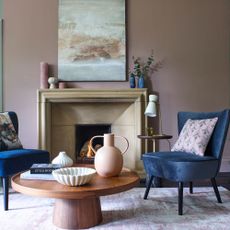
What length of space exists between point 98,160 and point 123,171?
30 centimetres

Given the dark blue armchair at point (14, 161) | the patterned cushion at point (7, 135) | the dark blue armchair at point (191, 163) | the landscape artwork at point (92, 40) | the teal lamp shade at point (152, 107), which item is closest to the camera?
the dark blue armchair at point (191, 163)

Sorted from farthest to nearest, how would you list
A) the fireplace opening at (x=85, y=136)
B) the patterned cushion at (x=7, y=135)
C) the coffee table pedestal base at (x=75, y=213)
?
the fireplace opening at (x=85, y=136)
the patterned cushion at (x=7, y=135)
the coffee table pedestal base at (x=75, y=213)

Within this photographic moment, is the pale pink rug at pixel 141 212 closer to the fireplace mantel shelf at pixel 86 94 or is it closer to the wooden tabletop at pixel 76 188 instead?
the wooden tabletop at pixel 76 188

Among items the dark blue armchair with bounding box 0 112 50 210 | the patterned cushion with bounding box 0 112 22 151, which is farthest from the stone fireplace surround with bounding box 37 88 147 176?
the dark blue armchair with bounding box 0 112 50 210

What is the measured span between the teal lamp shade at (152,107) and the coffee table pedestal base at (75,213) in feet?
6.21

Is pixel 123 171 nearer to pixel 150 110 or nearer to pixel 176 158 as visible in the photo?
pixel 176 158

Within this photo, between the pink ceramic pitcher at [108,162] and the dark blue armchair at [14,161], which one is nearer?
the pink ceramic pitcher at [108,162]

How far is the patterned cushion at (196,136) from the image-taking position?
2.84 metres

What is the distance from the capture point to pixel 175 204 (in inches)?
111

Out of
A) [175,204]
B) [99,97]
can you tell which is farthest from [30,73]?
[175,204]

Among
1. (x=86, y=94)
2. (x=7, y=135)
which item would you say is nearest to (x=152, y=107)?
(x=86, y=94)

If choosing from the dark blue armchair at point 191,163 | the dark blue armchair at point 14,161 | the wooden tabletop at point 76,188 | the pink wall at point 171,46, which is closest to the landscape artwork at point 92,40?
the pink wall at point 171,46

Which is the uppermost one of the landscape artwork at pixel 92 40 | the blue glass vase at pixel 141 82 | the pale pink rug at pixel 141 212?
the landscape artwork at pixel 92 40

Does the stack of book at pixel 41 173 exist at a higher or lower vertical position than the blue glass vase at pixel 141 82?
lower
